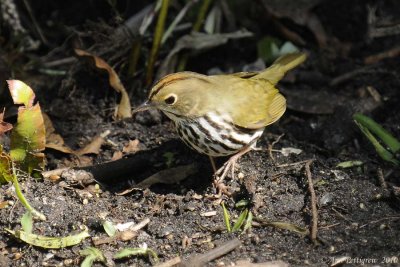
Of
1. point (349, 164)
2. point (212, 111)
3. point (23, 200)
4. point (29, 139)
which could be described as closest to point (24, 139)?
point (29, 139)

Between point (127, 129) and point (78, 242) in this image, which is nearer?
point (78, 242)

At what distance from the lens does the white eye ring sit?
3.54m

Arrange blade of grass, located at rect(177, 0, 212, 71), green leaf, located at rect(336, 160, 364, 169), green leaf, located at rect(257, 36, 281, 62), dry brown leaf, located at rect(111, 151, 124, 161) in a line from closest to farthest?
1. green leaf, located at rect(336, 160, 364, 169)
2. dry brown leaf, located at rect(111, 151, 124, 161)
3. blade of grass, located at rect(177, 0, 212, 71)
4. green leaf, located at rect(257, 36, 281, 62)

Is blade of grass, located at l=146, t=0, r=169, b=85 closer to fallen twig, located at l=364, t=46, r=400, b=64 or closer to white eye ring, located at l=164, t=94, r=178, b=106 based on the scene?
white eye ring, located at l=164, t=94, r=178, b=106

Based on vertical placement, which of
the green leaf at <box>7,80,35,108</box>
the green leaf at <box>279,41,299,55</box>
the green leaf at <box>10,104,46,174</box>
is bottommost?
the green leaf at <box>279,41,299,55</box>

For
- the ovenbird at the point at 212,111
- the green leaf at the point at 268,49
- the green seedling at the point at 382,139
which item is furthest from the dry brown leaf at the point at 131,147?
the green seedling at the point at 382,139

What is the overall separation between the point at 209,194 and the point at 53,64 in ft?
6.10

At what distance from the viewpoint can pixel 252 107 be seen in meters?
3.84

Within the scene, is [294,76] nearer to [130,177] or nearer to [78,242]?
[130,177]

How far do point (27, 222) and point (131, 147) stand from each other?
1.06 metres

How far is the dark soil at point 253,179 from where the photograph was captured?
3.24 metres

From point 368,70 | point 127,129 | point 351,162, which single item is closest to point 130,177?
point 127,129

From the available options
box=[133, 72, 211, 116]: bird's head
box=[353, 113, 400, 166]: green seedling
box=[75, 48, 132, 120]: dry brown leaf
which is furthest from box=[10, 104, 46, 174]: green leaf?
box=[353, 113, 400, 166]: green seedling

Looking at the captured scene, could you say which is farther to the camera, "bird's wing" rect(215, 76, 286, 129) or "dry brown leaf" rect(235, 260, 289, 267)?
"bird's wing" rect(215, 76, 286, 129)
